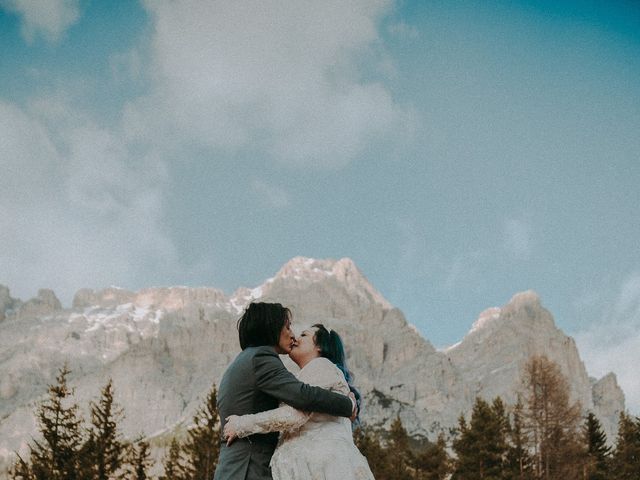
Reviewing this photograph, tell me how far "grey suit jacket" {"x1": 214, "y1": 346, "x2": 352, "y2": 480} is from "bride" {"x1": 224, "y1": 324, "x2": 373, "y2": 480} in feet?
0.29

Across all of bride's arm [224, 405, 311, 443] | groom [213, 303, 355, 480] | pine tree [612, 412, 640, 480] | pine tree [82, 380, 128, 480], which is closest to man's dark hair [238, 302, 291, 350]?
groom [213, 303, 355, 480]

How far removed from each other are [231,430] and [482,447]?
31763 mm

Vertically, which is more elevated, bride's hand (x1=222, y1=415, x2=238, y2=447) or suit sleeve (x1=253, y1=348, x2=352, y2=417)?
suit sleeve (x1=253, y1=348, x2=352, y2=417)

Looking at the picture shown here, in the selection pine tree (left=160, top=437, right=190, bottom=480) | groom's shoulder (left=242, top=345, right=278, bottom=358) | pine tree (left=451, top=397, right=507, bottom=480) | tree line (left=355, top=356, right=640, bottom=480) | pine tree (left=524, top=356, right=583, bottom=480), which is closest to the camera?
groom's shoulder (left=242, top=345, right=278, bottom=358)

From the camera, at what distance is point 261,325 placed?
185 inches

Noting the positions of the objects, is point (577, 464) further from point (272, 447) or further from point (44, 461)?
point (272, 447)

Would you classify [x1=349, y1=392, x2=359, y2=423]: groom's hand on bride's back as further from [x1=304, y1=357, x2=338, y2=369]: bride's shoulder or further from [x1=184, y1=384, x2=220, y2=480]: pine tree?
[x1=184, y1=384, x2=220, y2=480]: pine tree

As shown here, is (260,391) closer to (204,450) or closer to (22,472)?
(22,472)

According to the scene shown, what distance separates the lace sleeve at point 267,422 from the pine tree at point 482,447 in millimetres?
29072

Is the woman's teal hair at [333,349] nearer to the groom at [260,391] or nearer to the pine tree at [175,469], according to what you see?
the groom at [260,391]

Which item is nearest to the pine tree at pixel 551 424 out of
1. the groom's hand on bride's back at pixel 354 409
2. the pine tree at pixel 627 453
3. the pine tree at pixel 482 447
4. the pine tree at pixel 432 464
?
the pine tree at pixel 482 447

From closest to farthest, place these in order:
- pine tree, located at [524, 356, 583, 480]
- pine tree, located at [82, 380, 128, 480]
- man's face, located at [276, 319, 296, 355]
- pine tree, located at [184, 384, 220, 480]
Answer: man's face, located at [276, 319, 296, 355], pine tree, located at [524, 356, 583, 480], pine tree, located at [82, 380, 128, 480], pine tree, located at [184, 384, 220, 480]

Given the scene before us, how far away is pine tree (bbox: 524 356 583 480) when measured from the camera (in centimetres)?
2547

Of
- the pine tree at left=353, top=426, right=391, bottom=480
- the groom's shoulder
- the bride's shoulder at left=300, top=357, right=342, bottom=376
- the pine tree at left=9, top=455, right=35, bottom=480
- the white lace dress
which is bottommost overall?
the white lace dress
